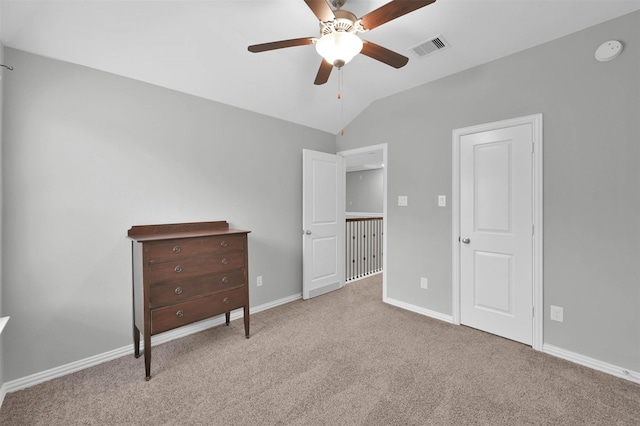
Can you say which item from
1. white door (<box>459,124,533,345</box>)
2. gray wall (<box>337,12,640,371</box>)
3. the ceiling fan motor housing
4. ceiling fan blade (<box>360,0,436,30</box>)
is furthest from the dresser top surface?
gray wall (<box>337,12,640,371</box>)

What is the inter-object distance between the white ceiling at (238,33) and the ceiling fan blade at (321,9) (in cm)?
57

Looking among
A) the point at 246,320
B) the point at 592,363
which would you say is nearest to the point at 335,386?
the point at 246,320

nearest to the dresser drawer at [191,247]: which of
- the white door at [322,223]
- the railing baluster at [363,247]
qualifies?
the white door at [322,223]

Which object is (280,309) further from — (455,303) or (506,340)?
(506,340)

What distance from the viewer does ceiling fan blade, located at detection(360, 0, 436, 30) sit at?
4.69 feet

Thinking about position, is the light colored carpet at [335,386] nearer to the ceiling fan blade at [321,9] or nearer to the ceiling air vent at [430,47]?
the ceiling fan blade at [321,9]

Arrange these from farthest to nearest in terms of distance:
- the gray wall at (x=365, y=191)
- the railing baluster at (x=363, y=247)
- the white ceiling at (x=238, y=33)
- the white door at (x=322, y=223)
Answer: the gray wall at (x=365, y=191) < the railing baluster at (x=363, y=247) < the white door at (x=322, y=223) < the white ceiling at (x=238, y=33)

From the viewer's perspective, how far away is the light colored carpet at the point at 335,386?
171 cm

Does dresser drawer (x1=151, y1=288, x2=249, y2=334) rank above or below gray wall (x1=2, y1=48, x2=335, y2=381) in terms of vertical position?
below

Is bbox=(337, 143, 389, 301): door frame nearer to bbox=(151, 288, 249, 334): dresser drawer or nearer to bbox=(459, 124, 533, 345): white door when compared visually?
bbox=(459, 124, 533, 345): white door

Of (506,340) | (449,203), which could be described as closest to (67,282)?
(449,203)

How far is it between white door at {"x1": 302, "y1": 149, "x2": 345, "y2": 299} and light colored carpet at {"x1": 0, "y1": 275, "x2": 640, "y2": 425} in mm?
1119

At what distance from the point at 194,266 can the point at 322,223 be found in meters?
1.94

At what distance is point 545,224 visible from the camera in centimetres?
245
